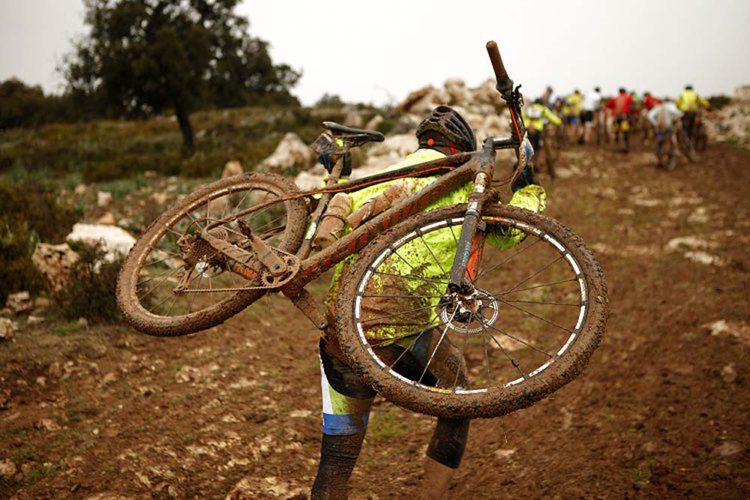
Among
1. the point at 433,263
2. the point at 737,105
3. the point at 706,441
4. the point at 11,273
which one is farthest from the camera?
the point at 737,105

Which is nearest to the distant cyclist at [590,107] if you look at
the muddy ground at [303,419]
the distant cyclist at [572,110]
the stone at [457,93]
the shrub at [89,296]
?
the distant cyclist at [572,110]

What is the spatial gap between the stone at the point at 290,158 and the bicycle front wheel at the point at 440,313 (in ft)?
40.5

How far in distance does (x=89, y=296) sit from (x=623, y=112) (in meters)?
17.0

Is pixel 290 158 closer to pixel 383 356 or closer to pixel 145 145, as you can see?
pixel 145 145

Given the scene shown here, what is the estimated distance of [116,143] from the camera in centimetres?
2252

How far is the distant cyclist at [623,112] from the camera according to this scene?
18.2 m

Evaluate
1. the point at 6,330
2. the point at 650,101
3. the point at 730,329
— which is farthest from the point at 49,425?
the point at 650,101

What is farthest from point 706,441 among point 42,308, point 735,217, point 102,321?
point 735,217

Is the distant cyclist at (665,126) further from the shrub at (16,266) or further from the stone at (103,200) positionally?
the shrub at (16,266)

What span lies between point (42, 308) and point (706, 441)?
6.79 metres

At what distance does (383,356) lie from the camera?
263cm

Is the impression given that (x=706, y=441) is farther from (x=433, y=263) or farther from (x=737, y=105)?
(x=737, y=105)

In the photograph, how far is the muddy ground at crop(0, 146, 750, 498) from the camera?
12.6 feet

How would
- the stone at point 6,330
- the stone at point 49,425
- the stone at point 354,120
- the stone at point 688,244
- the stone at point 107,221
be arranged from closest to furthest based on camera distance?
the stone at point 49,425 → the stone at point 6,330 → the stone at point 688,244 → the stone at point 107,221 → the stone at point 354,120
